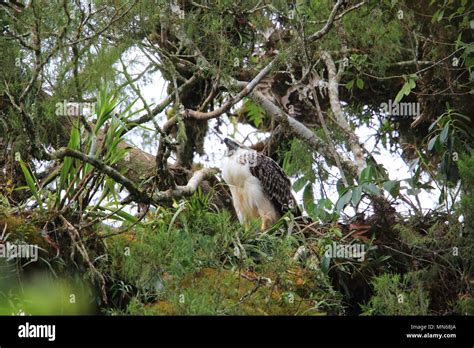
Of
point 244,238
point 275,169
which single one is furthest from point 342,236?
point 275,169

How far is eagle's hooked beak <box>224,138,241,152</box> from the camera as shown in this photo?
9.82 meters

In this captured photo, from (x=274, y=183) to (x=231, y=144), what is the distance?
635 mm

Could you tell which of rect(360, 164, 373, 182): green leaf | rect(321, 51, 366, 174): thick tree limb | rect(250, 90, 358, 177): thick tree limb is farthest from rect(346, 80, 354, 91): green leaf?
rect(360, 164, 373, 182): green leaf

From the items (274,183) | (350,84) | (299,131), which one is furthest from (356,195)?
(350,84)

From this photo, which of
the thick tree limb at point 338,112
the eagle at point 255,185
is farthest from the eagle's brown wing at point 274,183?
the thick tree limb at point 338,112

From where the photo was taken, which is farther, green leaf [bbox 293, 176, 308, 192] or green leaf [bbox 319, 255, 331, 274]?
green leaf [bbox 293, 176, 308, 192]

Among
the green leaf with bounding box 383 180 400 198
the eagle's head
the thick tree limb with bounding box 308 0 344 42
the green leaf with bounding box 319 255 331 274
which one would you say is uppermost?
the thick tree limb with bounding box 308 0 344 42

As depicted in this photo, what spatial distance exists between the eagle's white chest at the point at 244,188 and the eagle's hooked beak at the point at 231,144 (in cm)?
19

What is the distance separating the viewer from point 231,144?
9.86 metres

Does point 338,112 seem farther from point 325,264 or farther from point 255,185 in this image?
point 325,264

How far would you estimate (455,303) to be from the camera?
7594 millimetres

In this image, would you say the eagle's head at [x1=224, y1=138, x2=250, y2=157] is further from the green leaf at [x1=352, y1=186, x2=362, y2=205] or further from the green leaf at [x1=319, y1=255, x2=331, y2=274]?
the green leaf at [x1=319, y1=255, x2=331, y2=274]

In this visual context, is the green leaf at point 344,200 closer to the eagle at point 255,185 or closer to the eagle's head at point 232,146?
the eagle at point 255,185

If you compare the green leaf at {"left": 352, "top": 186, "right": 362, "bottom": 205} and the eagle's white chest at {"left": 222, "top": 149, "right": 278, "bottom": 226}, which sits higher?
the eagle's white chest at {"left": 222, "top": 149, "right": 278, "bottom": 226}
